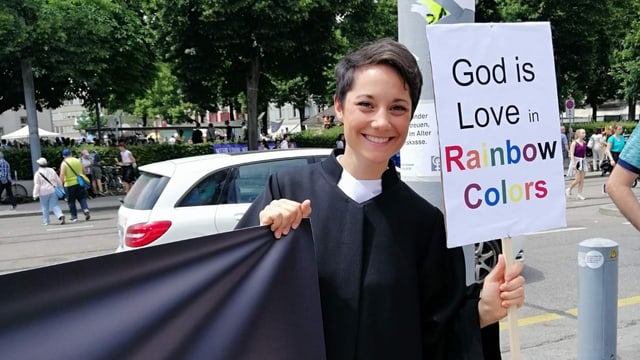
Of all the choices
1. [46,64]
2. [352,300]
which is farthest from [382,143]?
[46,64]

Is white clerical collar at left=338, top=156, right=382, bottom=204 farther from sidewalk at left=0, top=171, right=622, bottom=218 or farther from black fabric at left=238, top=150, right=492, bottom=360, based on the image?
sidewalk at left=0, top=171, right=622, bottom=218

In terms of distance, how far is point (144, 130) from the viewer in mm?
50344

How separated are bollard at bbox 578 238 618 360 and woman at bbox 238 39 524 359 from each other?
2.38 meters

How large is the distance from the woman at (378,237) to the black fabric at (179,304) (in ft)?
0.26

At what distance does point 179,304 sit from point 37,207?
58.7ft

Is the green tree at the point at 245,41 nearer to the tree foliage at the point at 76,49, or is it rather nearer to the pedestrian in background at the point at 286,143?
the pedestrian in background at the point at 286,143

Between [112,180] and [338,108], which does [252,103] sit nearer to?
[112,180]

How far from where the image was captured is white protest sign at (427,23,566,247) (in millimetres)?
2145

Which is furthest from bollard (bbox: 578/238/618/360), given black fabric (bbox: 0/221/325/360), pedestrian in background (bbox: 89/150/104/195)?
pedestrian in background (bbox: 89/150/104/195)

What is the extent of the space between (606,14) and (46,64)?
24.3m

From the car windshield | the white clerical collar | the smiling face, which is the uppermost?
the smiling face

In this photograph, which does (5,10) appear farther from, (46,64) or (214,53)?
(214,53)

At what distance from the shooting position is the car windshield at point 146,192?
Answer: 580cm

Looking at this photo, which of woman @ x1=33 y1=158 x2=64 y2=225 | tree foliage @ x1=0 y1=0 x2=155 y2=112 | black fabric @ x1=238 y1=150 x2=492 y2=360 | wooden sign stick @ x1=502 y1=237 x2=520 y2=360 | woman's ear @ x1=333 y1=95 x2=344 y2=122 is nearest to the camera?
black fabric @ x1=238 y1=150 x2=492 y2=360
